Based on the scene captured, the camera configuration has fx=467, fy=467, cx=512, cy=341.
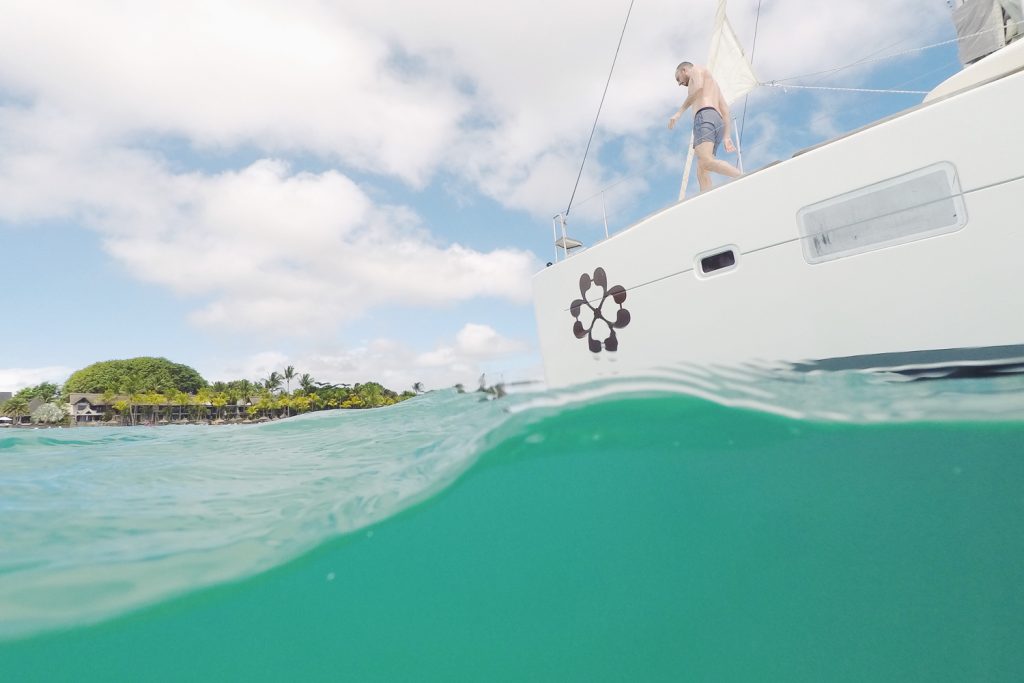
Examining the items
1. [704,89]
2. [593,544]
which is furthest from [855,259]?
[593,544]

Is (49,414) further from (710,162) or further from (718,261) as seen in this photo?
(718,261)

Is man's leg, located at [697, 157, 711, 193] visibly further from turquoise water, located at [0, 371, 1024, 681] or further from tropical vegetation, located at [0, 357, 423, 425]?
tropical vegetation, located at [0, 357, 423, 425]

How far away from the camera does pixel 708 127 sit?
5.05 meters

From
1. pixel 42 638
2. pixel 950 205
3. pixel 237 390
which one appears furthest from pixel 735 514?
pixel 237 390

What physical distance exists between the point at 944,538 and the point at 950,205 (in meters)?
3.61

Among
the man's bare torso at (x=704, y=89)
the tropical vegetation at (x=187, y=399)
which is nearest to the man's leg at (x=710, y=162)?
the man's bare torso at (x=704, y=89)

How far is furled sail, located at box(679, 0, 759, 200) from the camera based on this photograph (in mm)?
7977

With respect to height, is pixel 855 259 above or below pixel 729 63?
below

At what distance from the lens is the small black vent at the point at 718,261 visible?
398 centimetres

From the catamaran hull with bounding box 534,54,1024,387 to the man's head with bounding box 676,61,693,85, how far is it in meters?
1.94

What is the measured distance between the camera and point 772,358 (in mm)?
3727

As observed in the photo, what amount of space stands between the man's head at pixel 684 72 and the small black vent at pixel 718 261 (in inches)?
97.7

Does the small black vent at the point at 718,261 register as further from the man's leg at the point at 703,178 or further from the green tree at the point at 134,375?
the green tree at the point at 134,375

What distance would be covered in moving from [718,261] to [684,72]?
8.50 feet
